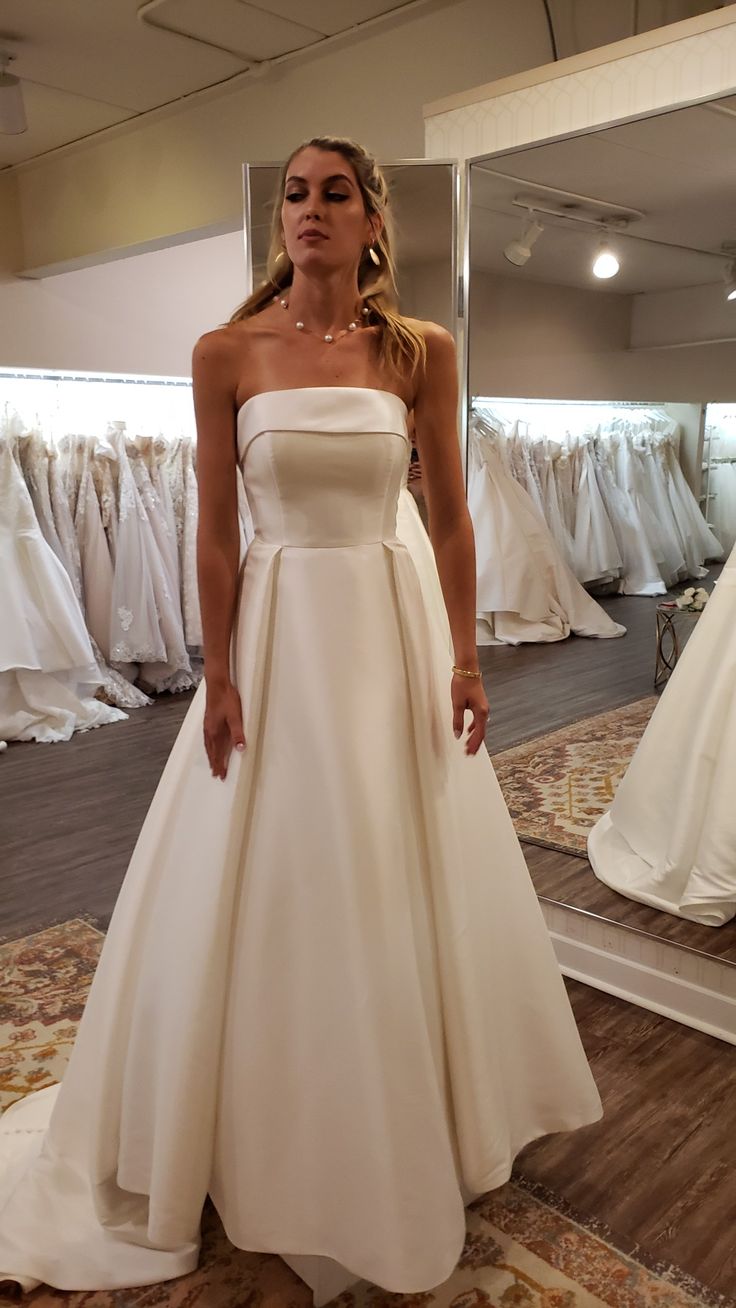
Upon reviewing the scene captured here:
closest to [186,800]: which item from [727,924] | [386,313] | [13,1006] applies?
[386,313]

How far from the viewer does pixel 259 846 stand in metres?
1.41

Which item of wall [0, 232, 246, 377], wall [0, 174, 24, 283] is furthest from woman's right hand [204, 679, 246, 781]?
wall [0, 174, 24, 283]

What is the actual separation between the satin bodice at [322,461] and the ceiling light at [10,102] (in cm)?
346

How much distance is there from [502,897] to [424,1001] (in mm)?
239

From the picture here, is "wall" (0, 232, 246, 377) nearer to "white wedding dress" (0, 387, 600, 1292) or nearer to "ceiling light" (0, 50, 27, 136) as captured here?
"ceiling light" (0, 50, 27, 136)

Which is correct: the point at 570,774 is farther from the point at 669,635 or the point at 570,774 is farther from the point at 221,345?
the point at 221,345

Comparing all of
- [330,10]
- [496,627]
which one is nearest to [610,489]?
[496,627]

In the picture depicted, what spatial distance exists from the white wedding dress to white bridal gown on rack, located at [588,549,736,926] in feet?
3.01

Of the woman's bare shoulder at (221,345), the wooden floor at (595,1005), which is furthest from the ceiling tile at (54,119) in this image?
the woman's bare shoulder at (221,345)

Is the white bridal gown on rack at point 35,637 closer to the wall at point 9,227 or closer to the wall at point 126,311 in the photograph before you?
the wall at point 126,311

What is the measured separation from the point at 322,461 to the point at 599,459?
1296 mm

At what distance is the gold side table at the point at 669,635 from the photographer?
7.90 ft

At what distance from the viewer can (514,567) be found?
2.77 metres

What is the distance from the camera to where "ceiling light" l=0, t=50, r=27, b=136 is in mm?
3986
